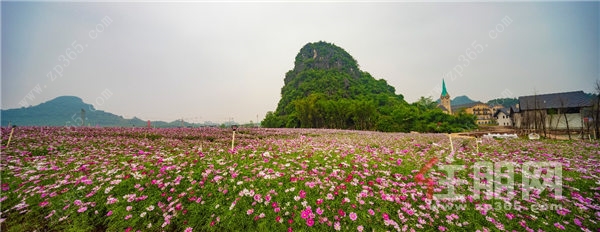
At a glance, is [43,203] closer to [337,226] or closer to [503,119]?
[337,226]

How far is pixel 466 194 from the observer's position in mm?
4727

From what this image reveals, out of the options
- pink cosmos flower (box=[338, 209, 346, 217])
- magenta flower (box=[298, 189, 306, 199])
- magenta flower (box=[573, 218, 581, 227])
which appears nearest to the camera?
pink cosmos flower (box=[338, 209, 346, 217])

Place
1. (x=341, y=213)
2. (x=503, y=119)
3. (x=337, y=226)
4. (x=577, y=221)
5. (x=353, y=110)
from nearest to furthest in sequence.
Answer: (x=337, y=226) < (x=341, y=213) < (x=577, y=221) < (x=353, y=110) < (x=503, y=119)

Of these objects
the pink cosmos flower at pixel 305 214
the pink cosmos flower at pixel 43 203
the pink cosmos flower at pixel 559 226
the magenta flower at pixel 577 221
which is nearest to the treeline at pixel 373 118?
the magenta flower at pixel 577 221

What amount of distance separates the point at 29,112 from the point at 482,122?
974ft

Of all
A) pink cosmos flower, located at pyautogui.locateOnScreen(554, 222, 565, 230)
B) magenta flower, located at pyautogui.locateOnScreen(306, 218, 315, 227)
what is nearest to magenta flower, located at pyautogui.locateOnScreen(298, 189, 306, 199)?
magenta flower, located at pyautogui.locateOnScreen(306, 218, 315, 227)

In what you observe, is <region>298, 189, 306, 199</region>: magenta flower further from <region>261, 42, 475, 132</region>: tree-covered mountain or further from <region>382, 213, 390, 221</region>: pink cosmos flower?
<region>261, 42, 475, 132</region>: tree-covered mountain

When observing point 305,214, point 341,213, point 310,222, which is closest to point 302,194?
point 305,214

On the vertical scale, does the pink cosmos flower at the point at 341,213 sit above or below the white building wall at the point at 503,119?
below

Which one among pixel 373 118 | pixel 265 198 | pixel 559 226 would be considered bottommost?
pixel 559 226

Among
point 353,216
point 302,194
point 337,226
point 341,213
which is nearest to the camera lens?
point 337,226

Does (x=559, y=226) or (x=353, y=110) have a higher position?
(x=353, y=110)

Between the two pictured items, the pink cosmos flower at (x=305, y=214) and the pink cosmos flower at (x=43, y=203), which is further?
the pink cosmos flower at (x=43, y=203)

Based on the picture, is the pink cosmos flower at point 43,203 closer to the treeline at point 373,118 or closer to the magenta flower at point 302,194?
the magenta flower at point 302,194
